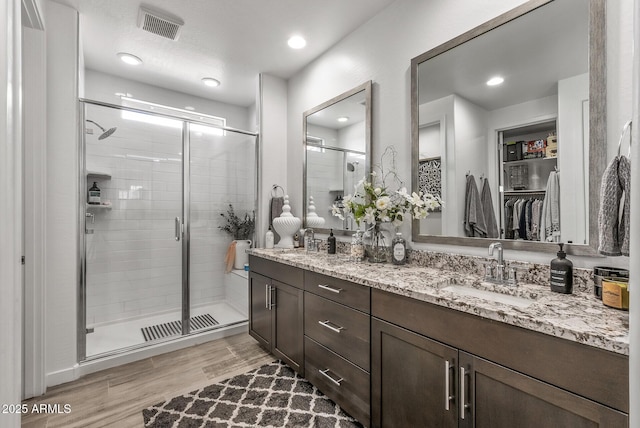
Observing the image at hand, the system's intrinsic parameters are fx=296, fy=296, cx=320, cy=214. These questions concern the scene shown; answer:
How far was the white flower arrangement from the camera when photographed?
1797mm

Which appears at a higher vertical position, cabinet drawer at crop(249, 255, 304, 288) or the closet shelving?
the closet shelving

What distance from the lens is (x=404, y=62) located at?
2002 mm

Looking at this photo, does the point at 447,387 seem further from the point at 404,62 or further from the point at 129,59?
the point at 129,59

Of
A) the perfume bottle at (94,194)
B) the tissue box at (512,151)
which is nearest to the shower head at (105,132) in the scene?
the perfume bottle at (94,194)

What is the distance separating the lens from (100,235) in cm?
266

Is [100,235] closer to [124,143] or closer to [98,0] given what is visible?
[124,143]

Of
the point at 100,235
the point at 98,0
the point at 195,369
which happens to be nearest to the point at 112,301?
the point at 100,235

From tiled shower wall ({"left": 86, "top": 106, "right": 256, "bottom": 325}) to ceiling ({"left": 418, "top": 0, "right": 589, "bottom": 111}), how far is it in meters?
2.10

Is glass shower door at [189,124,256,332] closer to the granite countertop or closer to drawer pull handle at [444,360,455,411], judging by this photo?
the granite countertop

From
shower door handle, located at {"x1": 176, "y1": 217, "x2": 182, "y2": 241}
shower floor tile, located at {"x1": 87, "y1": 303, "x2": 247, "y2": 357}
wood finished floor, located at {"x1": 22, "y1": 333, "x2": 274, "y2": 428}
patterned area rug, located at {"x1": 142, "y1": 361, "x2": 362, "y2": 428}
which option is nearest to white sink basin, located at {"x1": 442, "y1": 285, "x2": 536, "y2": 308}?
patterned area rug, located at {"x1": 142, "y1": 361, "x2": 362, "y2": 428}

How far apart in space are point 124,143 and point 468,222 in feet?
9.76

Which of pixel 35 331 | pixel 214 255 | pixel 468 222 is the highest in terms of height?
pixel 468 222

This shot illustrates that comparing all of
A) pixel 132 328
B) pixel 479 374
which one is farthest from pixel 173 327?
pixel 479 374

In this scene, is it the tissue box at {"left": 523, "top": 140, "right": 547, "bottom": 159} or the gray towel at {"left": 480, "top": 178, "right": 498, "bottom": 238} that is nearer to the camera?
the tissue box at {"left": 523, "top": 140, "right": 547, "bottom": 159}
